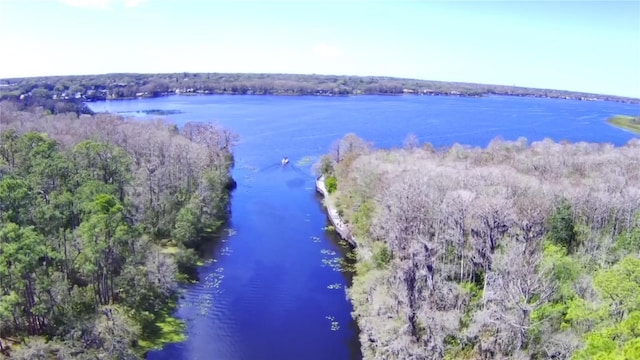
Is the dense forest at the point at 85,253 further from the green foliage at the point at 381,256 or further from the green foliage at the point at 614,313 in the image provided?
the green foliage at the point at 614,313

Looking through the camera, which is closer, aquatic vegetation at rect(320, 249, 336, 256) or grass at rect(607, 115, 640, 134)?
aquatic vegetation at rect(320, 249, 336, 256)

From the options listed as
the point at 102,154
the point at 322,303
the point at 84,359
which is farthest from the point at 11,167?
the point at 322,303

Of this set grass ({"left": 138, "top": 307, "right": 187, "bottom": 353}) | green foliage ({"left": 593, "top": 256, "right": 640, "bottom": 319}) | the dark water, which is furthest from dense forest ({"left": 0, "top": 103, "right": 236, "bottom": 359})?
green foliage ({"left": 593, "top": 256, "right": 640, "bottom": 319})

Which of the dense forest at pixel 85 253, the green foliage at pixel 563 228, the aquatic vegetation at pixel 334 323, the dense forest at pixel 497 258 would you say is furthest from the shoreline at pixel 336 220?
the green foliage at pixel 563 228

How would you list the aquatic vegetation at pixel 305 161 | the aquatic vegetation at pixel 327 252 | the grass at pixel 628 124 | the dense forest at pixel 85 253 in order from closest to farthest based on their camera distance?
the dense forest at pixel 85 253 < the aquatic vegetation at pixel 327 252 < the aquatic vegetation at pixel 305 161 < the grass at pixel 628 124

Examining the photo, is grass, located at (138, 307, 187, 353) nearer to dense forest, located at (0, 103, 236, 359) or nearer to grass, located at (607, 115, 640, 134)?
dense forest, located at (0, 103, 236, 359)
